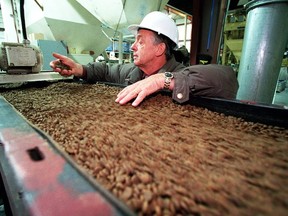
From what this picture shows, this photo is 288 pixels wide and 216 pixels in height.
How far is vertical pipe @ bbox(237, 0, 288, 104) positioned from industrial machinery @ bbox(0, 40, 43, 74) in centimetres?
206

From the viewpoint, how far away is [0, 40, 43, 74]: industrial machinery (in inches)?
66.0

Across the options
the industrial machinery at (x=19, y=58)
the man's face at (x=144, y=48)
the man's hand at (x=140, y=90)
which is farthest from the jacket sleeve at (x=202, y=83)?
the industrial machinery at (x=19, y=58)

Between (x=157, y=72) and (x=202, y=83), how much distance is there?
0.79 meters

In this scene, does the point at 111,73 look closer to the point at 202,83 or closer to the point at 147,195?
the point at 202,83

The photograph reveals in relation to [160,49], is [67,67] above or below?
below

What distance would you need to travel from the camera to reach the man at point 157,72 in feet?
3.57

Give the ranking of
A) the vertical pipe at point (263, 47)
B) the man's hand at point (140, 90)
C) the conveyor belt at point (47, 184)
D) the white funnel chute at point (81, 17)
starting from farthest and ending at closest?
the white funnel chute at point (81, 17) < the vertical pipe at point (263, 47) < the man's hand at point (140, 90) < the conveyor belt at point (47, 184)

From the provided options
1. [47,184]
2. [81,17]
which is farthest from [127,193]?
[81,17]

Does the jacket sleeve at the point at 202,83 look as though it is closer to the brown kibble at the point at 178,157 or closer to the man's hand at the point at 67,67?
the brown kibble at the point at 178,157

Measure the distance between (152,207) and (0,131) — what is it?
59cm

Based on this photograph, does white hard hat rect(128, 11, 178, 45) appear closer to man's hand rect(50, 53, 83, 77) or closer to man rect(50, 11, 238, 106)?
man rect(50, 11, 238, 106)

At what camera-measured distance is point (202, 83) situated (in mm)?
1090

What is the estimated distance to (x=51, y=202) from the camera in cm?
31

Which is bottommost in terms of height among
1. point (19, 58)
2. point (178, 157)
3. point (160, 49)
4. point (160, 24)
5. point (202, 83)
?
point (178, 157)
